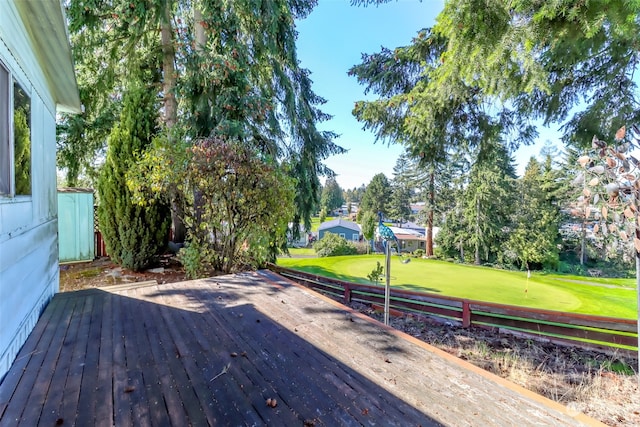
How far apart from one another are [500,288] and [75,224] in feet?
45.5

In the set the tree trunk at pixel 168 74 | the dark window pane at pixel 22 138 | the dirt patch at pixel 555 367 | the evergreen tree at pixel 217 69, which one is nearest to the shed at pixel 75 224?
the evergreen tree at pixel 217 69

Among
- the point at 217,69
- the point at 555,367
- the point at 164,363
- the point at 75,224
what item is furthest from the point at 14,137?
the point at 555,367

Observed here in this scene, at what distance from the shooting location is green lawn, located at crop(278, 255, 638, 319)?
9.54 metres

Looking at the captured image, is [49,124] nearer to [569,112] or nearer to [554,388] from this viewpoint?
[554,388]

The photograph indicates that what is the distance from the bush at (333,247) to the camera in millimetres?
21094

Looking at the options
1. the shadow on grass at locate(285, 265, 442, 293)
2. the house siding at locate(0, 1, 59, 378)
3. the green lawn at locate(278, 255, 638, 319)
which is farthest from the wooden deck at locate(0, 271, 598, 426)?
the green lawn at locate(278, 255, 638, 319)

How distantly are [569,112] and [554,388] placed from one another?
14.7ft

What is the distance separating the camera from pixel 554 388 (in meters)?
2.89

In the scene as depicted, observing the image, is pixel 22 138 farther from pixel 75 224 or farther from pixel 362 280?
pixel 362 280

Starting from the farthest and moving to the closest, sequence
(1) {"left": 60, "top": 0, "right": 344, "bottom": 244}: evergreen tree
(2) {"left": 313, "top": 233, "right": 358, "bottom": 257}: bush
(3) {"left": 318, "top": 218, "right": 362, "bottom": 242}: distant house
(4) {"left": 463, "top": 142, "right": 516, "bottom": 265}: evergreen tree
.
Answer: (3) {"left": 318, "top": 218, "right": 362, "bottom": 242}: distant house < (2) {"left": 313, "top": 233, "right": 358, "bottom": 257}: bush < (4) {"left": 463, "top": 142, "right": 516, "bottom": 265}: evergreen tree < (1) {"left": 60, "top": 0, "right": 344, "bottom": 244}: evergreen tree

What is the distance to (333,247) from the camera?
21.1 m

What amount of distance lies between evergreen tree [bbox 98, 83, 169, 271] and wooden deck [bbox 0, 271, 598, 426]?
2675 mm

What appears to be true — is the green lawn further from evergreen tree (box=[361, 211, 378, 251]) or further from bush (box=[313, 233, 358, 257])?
bush (box=[313, 233, 358, 257])

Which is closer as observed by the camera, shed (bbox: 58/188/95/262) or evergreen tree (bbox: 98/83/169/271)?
evergreen tree (bbox: 98/83/169/271)
